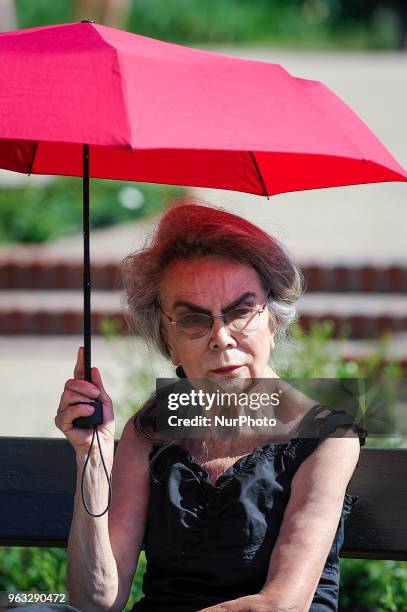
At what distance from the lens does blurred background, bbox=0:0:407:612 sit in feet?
12.5

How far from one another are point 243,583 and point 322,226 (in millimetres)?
7189

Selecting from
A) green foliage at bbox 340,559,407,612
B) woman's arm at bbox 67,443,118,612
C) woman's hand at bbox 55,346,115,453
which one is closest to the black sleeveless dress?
woman's arm at bbox 67,443,118,612

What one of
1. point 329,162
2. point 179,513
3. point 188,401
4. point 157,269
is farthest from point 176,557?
point 329,162

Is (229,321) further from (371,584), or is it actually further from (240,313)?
(371,584)

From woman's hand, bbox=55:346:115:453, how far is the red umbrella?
0.10 ft

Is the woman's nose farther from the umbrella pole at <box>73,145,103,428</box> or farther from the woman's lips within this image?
the umbrella pole at <box>73,145,103,428</box>

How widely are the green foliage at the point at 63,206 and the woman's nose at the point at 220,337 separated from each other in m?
6.58

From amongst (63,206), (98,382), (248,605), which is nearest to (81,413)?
(98,382)

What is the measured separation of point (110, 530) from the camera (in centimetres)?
266

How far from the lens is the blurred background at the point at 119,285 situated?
382cm

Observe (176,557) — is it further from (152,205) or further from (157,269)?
(152,205)

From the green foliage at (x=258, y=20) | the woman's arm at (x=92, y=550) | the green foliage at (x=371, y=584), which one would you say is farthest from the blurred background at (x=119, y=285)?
the green foliage at (x=258, y=20)

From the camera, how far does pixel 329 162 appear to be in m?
2.86

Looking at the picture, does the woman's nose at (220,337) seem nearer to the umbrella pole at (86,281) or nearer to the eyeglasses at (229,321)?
the eyeglasses at (229,321)
